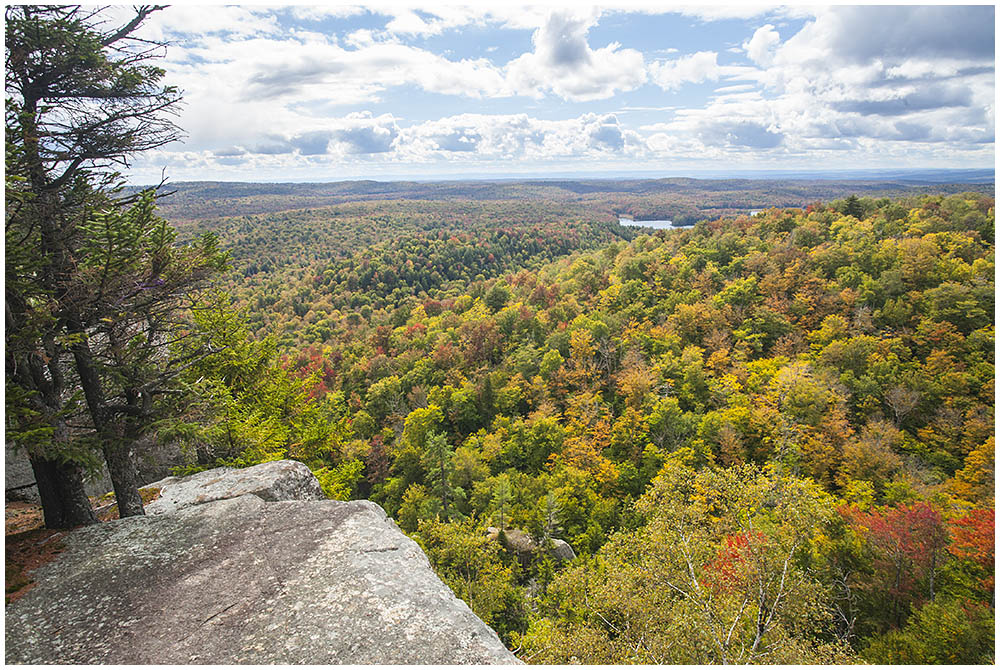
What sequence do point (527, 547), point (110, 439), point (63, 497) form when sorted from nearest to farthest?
point (110, 439), point (63, 497), point (527, 547)

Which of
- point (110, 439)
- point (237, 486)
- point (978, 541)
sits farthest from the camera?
point (978, 541)

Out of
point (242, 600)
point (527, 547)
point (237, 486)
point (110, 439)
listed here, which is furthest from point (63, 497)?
point (527, 547)

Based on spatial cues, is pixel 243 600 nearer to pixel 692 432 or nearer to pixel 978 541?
pixel 978 541

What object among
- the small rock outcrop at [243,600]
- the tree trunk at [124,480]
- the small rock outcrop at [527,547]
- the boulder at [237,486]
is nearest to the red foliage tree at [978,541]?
the small rock outcrop at [527,547]

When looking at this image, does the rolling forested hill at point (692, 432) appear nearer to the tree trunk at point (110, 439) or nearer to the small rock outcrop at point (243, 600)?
the tree trunk at point (110, 439)

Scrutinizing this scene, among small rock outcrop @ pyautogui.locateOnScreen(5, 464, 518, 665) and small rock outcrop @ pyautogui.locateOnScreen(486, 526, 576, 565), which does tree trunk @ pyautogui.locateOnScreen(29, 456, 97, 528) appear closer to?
small rock outcrop @ pyautogui.locateOnScreen(5, 464, 518, 665)

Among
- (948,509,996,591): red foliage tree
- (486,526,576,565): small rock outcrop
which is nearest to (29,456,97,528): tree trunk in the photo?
(486,526,576,565): small rock outcrop

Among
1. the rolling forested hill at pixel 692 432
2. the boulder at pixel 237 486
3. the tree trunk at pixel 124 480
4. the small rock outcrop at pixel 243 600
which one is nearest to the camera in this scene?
the small rock outcrop at pixel 243 600
